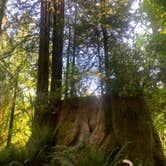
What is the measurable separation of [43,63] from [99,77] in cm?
279

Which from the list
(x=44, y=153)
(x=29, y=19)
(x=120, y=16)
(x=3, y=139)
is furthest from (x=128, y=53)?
(x=3, y=139)

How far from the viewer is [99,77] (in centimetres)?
832

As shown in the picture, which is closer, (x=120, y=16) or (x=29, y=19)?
(x=120, y=16)

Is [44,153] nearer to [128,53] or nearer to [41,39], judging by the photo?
[128,53]

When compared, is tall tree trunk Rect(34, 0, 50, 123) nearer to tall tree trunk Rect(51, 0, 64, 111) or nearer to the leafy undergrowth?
tall tree trunk Rect(51, 0, 64, 111)

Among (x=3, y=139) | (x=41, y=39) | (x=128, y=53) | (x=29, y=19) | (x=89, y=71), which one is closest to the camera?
(x=128, y=53)

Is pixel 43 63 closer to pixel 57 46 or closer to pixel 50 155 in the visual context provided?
pixel 57 46

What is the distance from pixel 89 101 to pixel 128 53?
152 cm

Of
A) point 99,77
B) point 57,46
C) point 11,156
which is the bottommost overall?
point 11,156

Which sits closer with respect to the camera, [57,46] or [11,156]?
[11,156]

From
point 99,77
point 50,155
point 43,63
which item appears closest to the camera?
point 50,155

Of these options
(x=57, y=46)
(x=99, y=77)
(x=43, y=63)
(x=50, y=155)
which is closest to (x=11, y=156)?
(x=50, y=155)

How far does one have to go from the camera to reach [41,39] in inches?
430

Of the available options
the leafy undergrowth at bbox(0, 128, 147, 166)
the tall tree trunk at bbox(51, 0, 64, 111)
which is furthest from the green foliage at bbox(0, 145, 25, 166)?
the tall tree trunk at bbox(51, 0, 64, 111)
